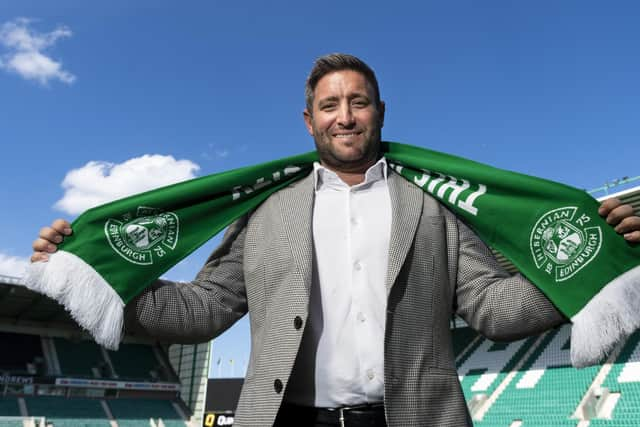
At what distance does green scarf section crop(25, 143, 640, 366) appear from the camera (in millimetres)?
1807

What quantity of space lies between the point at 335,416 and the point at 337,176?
2.84ft

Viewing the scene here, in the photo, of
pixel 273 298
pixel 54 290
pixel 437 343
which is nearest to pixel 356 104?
pixel 273 298

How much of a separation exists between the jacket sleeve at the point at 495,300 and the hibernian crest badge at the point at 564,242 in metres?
0.11

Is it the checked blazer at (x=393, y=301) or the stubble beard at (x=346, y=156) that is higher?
the stubble beard at (x=346, y=156)

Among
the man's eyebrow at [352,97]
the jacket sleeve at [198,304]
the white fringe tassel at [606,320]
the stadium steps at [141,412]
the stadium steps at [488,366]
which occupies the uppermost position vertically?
the man's eyebrow at [352,97]

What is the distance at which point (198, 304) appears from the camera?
193 cm

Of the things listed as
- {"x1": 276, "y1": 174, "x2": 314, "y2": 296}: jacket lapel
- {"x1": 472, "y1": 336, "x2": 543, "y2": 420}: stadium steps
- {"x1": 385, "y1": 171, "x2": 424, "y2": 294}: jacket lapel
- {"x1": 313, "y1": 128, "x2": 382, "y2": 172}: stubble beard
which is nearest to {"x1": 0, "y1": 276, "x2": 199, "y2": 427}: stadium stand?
{"x1": 472, "y1": 336, "x2": 543, "y2": 420}: stadium steps

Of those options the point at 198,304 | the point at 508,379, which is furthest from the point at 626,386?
the point at 198,304

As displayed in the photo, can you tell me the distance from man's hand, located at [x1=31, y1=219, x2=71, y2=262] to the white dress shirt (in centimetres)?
90

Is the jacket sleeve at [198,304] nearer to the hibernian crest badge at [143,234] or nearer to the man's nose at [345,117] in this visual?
the hibernian crest badge at [143,234]

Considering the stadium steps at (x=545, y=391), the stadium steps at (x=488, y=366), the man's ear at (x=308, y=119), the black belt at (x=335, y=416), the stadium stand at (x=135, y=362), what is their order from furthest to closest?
the stadium stand at (x=135, y=362) → the stadium steps at (x=488, y=366) → the stadium steps at (x=545, y=391) → the man's ear at (x=308, y=119) → the black belt at (x=335, y=416)

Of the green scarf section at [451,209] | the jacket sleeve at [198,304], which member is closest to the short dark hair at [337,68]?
the green scarf section at [451,209]

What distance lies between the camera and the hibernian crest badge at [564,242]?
1.87m

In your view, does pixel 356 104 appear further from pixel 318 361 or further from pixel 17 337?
pixel 17 337
